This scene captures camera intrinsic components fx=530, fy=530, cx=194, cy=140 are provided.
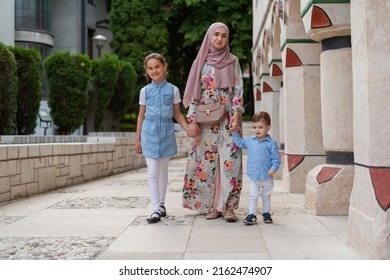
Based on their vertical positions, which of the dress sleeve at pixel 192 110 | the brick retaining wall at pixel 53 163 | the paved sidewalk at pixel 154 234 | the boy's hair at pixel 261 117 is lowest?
the paved sidewalk at pixel 154 234

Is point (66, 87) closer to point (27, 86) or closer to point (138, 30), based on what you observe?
point (27, 86)

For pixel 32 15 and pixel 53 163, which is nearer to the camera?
pixel 53 163

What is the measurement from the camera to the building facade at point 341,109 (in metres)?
3.51

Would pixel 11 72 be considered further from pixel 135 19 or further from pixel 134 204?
pixel 135 19

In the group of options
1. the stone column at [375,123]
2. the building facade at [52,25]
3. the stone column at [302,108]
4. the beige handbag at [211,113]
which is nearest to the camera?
the stone column at [375,123]

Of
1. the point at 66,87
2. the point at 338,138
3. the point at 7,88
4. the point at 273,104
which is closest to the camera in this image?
the point at 338,138

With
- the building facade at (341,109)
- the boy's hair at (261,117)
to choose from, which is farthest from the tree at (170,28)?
the boy's hair at (261,117)

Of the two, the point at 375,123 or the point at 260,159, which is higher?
the point at 375,123

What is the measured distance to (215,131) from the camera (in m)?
5.22

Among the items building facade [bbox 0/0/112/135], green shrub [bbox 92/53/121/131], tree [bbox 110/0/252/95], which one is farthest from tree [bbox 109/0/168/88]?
green shrub [bbox 92/53/121/131]

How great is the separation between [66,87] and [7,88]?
4.14 m

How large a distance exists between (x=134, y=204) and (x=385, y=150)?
3.71 m

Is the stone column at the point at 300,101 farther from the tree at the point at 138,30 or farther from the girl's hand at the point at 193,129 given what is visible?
the tree at the point at 138,30

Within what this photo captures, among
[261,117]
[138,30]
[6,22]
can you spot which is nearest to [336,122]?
[261,117]
